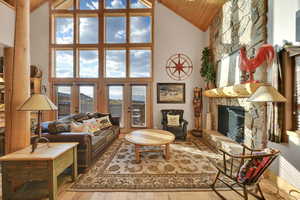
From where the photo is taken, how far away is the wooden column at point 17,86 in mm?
2104

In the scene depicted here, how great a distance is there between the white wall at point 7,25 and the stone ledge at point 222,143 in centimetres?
420

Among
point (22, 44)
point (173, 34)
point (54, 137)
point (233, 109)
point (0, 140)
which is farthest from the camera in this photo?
point (173, 34)

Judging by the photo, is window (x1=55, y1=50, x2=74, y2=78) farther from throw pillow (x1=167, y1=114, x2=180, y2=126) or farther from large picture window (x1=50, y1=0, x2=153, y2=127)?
throw pillow (x1=167, y1=114, x2=180, y2=126)

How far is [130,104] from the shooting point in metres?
5.65

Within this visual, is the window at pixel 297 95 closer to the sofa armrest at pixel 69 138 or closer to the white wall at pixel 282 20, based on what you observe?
the white wall at pixel 282 20

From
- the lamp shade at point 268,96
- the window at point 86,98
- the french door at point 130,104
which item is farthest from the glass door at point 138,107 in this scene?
the lamp shade at point 268,96

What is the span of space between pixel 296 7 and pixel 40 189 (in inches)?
175

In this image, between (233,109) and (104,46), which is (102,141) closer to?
(233,109)

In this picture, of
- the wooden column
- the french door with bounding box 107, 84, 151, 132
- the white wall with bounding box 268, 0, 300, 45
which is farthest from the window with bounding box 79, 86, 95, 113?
the white wall with bounding box 268, 0, 300, 45

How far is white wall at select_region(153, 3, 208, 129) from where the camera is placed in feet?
18.2

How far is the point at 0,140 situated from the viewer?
3264 millimetres

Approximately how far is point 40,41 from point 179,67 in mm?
5250

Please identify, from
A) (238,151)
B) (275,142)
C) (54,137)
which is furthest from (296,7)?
(54,137)

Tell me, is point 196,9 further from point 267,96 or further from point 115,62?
point 267,96
